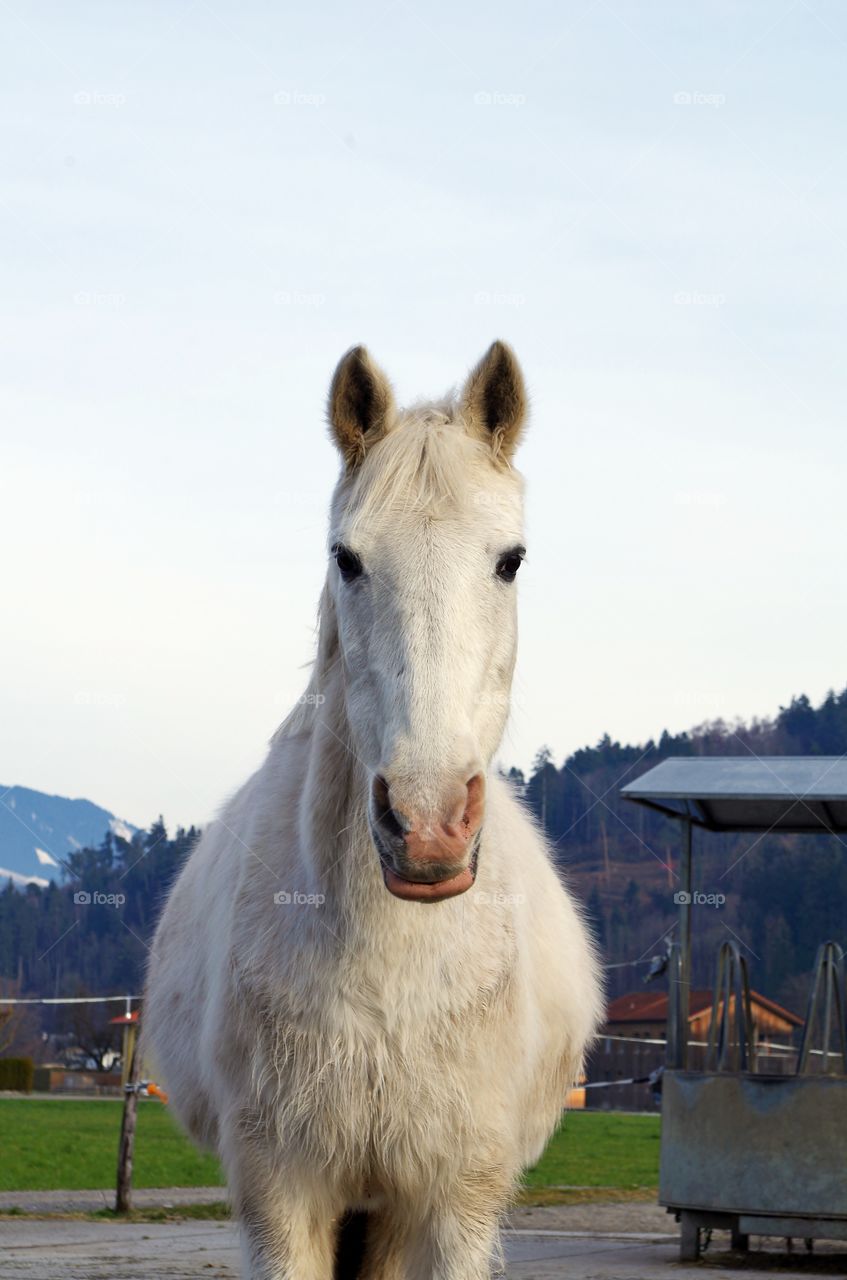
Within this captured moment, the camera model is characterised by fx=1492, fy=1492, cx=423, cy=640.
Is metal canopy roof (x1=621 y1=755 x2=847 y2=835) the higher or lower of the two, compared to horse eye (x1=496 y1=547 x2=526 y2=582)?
higher

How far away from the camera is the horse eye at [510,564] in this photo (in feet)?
11.6

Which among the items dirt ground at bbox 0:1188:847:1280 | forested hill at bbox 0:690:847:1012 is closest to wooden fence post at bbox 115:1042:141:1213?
dirt ground at bbox 0:1188:847:1280

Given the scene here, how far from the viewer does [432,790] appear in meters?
3.05

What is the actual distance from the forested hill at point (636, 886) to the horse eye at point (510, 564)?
57083 mm

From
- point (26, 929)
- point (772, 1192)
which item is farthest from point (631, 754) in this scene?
point (772, 1192)

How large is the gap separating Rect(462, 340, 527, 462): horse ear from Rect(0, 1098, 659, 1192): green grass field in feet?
38.3

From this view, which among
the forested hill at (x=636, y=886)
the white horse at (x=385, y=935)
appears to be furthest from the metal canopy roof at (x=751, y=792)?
the forested hill at (x=636, y=886)

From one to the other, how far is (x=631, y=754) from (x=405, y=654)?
101 meters

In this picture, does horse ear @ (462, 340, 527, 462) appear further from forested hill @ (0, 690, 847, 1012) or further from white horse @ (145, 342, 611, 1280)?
forested hill @ (0, 690, 847, 1012)

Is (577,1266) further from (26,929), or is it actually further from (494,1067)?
(26,929)

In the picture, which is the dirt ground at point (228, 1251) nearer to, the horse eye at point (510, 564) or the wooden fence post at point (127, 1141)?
the wooden fence post at point (127, 1141)

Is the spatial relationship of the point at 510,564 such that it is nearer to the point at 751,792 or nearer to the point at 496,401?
the point at 496,401

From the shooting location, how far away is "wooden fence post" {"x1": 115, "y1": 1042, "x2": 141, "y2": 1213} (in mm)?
12641

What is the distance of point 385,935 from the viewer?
3.72m
